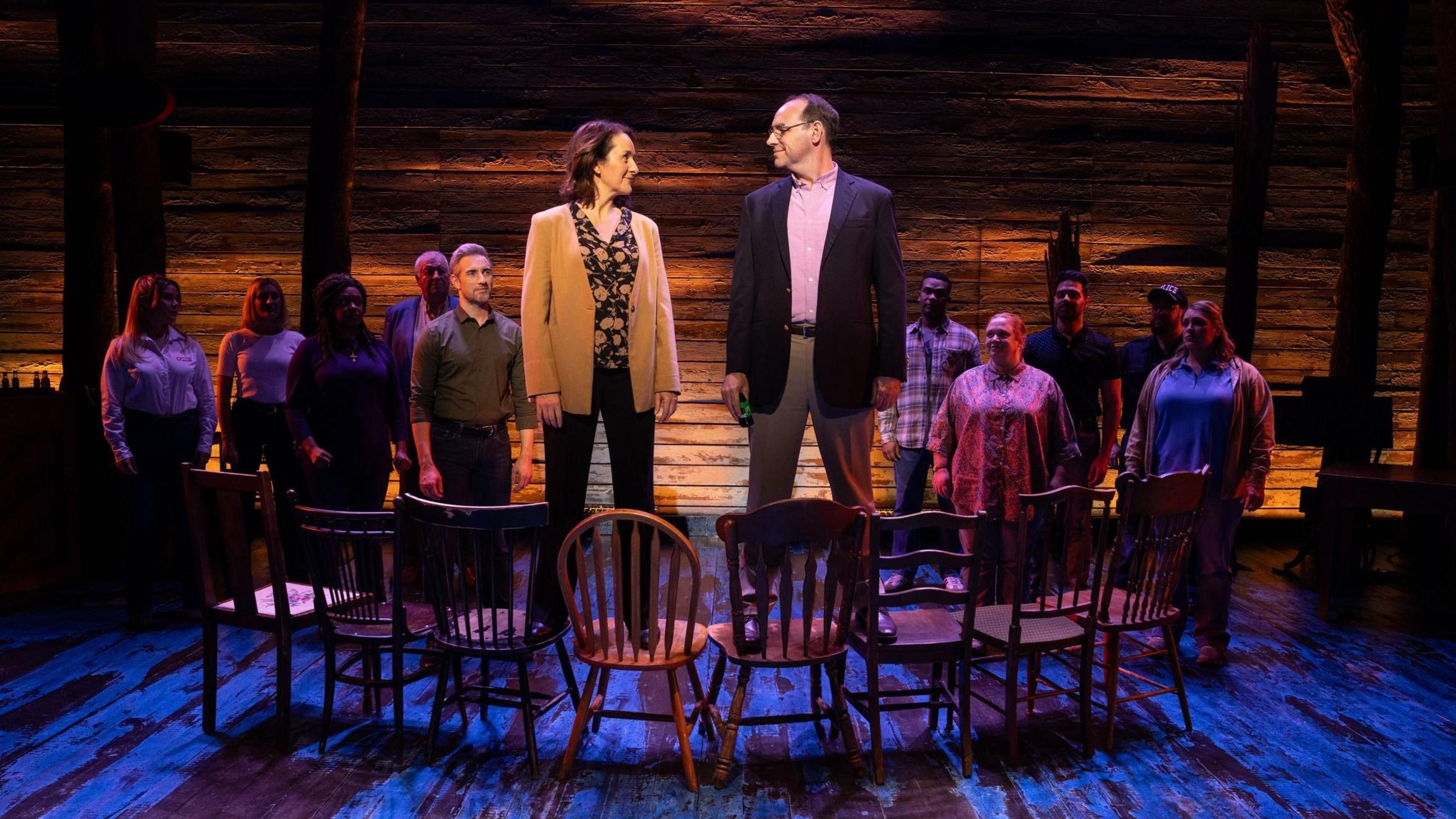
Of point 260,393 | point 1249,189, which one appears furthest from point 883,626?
point 1249,189

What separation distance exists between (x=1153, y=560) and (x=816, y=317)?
4.57 feet

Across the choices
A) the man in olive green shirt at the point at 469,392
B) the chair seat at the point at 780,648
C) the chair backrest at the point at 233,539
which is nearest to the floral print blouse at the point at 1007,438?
the chair seat at the point at 780,648

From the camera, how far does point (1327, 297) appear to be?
6887 mm

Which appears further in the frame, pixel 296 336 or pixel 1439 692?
pixel 296 336

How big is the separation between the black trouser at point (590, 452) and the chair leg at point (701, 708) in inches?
20.2

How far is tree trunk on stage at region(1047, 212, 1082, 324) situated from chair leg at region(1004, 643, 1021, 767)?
11.8ft

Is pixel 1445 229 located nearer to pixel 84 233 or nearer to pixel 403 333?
pixel 403 333

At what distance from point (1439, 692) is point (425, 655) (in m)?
4.10

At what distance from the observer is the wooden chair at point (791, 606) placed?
261cm

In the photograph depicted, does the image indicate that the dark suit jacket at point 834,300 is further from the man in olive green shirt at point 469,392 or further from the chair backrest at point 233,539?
the chair backrest at point 233,539

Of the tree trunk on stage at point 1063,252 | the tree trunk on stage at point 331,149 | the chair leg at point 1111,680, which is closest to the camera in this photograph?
the chair leg at point 1111,680

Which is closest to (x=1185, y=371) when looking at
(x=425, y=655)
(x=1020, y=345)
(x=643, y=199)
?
(x=1020, y=345)

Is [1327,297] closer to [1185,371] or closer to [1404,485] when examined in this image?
[1404,485]

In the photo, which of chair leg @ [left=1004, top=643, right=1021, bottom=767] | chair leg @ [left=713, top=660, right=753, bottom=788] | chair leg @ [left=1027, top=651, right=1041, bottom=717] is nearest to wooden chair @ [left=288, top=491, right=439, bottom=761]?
chair leg @ [left=713, top=660, right=753, bottom=788]
